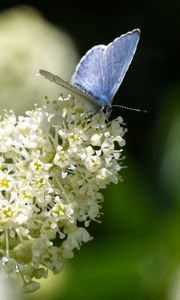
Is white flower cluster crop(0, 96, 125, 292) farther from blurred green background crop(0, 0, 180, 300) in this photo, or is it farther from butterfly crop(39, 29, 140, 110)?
blurred green background crop(0, 0, 180, 300)

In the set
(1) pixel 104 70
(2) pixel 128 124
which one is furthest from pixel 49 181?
(2) pixel 128 124

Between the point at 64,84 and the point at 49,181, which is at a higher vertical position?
the point at 64,84

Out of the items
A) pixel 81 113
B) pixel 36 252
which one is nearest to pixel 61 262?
pixel 36 252

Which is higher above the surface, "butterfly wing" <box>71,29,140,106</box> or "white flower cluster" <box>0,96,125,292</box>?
"butterfly wing" <box>71,29,140,106</box>

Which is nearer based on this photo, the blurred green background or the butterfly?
the butterfly

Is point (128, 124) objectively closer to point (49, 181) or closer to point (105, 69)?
point (105, 69)

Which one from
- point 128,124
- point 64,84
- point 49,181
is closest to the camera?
point 64,84

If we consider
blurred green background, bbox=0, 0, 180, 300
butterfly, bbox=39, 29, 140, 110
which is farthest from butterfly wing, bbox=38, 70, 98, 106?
blurred green background, bbox=0, 0, 180, 300

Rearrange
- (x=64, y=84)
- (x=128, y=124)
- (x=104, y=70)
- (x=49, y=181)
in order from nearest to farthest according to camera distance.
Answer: (x=64, y=84) < (x=49, y=181) < (x=104, y=70) < (x=128, y=124)
